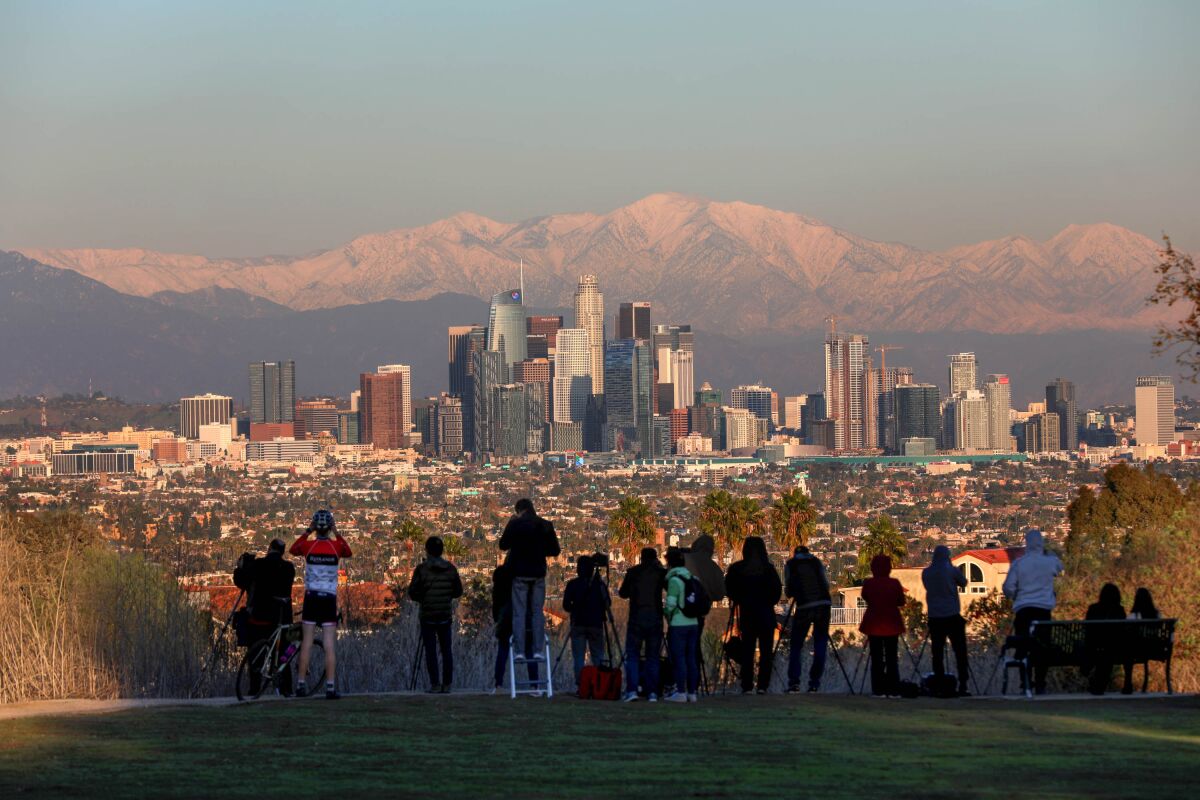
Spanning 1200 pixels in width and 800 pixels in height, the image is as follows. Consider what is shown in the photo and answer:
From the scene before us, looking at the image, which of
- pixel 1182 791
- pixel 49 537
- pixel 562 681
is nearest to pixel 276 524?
pixel 49 537

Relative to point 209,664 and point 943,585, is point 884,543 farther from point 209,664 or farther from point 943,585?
point 209,664

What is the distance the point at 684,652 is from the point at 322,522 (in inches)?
129

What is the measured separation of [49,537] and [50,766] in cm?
2251

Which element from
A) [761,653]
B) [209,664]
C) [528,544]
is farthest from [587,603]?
[209,664]

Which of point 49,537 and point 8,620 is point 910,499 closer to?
point 49,537

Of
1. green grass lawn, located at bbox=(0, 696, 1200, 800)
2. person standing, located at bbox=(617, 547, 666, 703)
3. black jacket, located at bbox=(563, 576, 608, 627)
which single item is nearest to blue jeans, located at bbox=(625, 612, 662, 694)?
person standing, located at bbox=(617, 547, 666, 703)

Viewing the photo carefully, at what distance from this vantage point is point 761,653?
1742cm

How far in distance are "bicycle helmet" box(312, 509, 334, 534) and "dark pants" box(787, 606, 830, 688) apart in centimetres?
447

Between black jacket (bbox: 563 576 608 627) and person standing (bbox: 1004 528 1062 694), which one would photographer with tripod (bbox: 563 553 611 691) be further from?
person standing (bbox: 1004 528 1062 694)

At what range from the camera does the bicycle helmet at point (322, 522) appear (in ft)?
51.1

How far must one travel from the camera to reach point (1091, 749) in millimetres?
12211

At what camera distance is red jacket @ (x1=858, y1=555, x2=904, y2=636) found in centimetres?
1698

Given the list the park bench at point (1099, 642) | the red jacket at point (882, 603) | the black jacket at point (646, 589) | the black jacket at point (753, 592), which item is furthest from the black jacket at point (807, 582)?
the park bench at point (1099, 642)

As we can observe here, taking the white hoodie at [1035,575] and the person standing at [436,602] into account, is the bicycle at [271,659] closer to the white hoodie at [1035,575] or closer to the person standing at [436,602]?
the person standing at [436,602]
